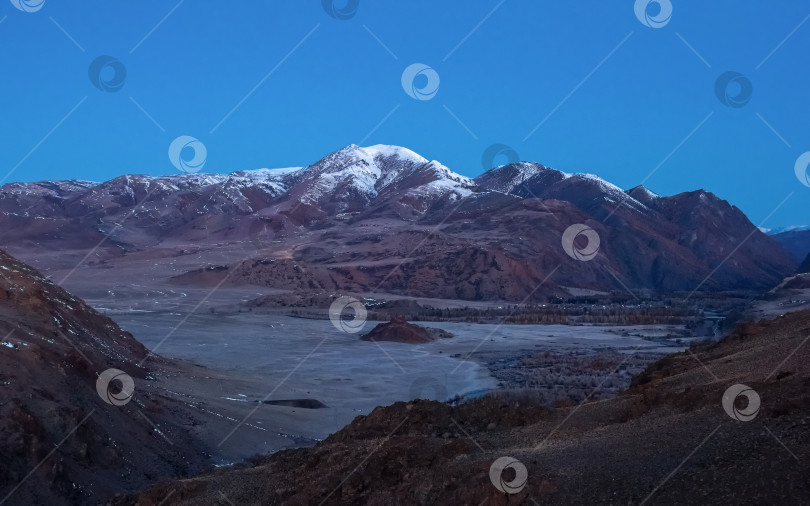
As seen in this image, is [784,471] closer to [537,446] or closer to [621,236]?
[537,446]

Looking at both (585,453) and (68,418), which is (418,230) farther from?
(585,453)

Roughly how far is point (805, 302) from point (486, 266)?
36928 mm

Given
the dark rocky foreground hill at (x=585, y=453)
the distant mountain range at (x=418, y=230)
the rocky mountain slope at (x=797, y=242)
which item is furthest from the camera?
the rocky mountain slope at (x=797, y=242)

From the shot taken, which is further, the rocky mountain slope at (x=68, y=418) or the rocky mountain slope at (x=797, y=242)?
the rocky mountain slope at (x=797, y=242)

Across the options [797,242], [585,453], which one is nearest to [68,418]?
[585,453]

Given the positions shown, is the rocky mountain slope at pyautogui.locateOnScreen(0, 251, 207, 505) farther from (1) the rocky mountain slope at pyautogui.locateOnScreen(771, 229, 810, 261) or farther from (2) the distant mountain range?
(1) the rocky mountain slope at pyautogui.locateOnScreen(771, 229, 810, 261)

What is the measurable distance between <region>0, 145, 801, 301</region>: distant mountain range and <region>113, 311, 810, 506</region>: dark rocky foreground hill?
189 feet

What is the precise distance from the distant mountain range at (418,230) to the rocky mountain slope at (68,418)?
5273cm

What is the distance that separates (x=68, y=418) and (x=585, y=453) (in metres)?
7.66

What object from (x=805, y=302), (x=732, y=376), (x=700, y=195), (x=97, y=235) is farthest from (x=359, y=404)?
(x=700, y=195)

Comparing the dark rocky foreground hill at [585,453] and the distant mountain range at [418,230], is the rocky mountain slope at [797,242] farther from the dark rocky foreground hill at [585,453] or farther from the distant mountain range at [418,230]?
the dark rocky foreground hill at [585,453]

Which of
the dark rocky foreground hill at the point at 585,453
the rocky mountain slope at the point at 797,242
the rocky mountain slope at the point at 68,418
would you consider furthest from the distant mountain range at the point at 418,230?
the dark rocky foreground hill at the point at 585,453

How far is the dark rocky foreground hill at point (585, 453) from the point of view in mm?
5406

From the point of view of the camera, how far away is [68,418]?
35.8ft
